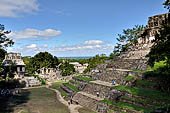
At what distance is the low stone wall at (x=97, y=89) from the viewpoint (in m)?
20.3

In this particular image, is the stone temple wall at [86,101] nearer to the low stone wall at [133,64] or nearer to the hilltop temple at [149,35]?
the low stone wall at [133,64]

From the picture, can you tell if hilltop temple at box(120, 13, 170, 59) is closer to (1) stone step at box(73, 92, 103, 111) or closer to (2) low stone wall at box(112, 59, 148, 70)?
(2) low stone wall at box(112, 59, 148, 70)

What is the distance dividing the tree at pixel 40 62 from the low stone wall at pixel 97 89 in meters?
30.1

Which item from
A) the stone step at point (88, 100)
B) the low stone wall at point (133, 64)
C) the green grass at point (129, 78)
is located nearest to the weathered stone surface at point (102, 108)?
the stone step at point (88, 100)

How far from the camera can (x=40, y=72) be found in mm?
51188

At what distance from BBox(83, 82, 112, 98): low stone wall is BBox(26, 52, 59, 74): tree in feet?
98.7

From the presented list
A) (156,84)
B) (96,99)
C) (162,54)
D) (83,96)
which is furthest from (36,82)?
(162,54)

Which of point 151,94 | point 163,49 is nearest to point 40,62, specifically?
point 151,94

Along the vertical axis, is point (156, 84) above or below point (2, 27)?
below

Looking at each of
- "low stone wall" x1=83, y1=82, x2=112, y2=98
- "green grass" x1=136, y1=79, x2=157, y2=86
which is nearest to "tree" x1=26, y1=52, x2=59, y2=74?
"low stone wall" x1=83, y1=82, x2=112, y2=98

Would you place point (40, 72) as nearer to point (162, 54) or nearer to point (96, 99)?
point (96, 99)

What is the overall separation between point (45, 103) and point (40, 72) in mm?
30752

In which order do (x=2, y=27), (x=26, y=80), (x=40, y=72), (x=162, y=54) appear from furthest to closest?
(x=40, y=72), (x=26, y=80), (x=2, y=27), (x=162, y=54)

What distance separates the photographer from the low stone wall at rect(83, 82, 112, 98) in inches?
799
